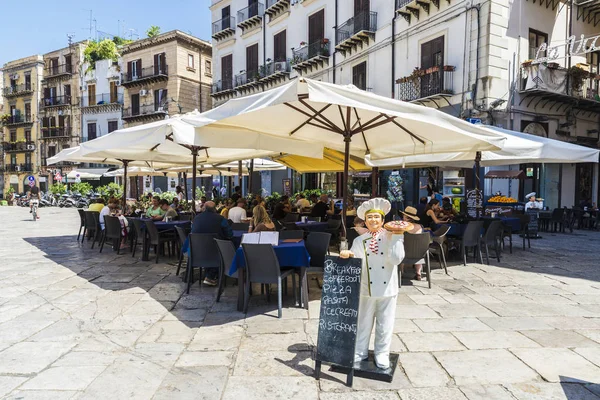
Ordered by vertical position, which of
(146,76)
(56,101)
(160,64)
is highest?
(160,64)

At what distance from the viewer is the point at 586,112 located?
15.9 metres

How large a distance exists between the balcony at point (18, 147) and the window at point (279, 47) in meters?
31.5

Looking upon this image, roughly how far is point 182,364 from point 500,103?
12.6 m

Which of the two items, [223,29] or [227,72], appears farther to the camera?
[227,72]

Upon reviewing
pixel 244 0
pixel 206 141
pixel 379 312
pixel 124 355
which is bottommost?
pixel 124 355

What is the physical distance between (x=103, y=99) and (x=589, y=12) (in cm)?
3440

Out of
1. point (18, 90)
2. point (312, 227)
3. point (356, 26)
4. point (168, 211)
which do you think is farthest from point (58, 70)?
point (312, 227)

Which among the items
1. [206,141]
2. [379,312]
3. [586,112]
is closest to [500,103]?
[586,112]

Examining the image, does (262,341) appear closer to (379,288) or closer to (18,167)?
(379,288)

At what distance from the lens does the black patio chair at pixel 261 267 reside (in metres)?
4.44

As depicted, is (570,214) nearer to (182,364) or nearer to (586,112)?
(586,112)

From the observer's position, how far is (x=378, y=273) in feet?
9.55

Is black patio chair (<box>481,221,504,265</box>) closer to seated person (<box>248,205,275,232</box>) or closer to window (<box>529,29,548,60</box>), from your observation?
seated person (<box>248,205,275,232</box>)

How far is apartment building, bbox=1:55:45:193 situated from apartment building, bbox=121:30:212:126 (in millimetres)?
14293
